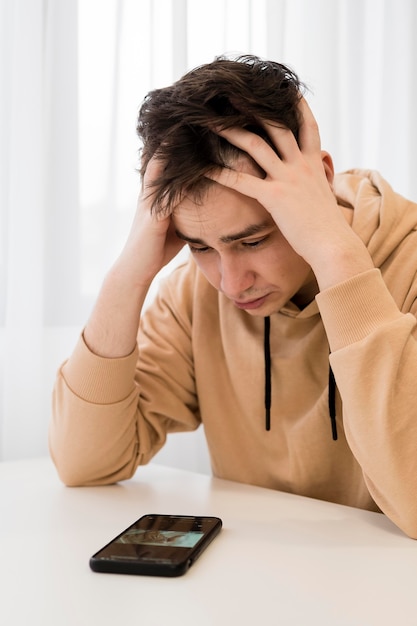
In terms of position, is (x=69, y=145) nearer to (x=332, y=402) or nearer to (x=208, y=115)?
(x=208, y=115)

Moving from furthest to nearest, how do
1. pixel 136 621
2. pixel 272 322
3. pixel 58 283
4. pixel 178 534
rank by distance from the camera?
pixel 58 283, pixel 272 322, pixel 178 534, pixel 136 621

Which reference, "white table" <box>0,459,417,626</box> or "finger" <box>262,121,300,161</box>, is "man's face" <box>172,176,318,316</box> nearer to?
"finger" <box>262,121,300,161</box>

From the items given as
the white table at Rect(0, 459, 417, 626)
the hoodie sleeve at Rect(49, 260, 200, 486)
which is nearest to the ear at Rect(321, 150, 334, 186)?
the hoodie sleeve at Rect(49, 260, 200, 486)

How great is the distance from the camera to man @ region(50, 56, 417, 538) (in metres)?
0.84

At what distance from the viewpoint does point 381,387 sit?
0.81 meters

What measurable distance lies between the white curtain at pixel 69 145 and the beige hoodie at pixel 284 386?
0.41 m

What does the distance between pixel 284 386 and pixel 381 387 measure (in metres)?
0.31

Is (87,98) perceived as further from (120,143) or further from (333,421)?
(333,421)

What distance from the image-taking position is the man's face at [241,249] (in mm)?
A: 925

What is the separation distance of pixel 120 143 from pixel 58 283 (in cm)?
37

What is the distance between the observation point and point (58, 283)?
1.63 meters

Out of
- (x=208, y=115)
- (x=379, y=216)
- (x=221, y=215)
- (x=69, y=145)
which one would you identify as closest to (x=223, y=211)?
(x=221, y=215)

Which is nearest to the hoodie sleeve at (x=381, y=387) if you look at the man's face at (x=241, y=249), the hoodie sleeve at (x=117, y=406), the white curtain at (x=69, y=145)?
the man's face at (x=241, y=249)

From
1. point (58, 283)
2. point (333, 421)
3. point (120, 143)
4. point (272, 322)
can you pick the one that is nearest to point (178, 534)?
point (333, 421)
